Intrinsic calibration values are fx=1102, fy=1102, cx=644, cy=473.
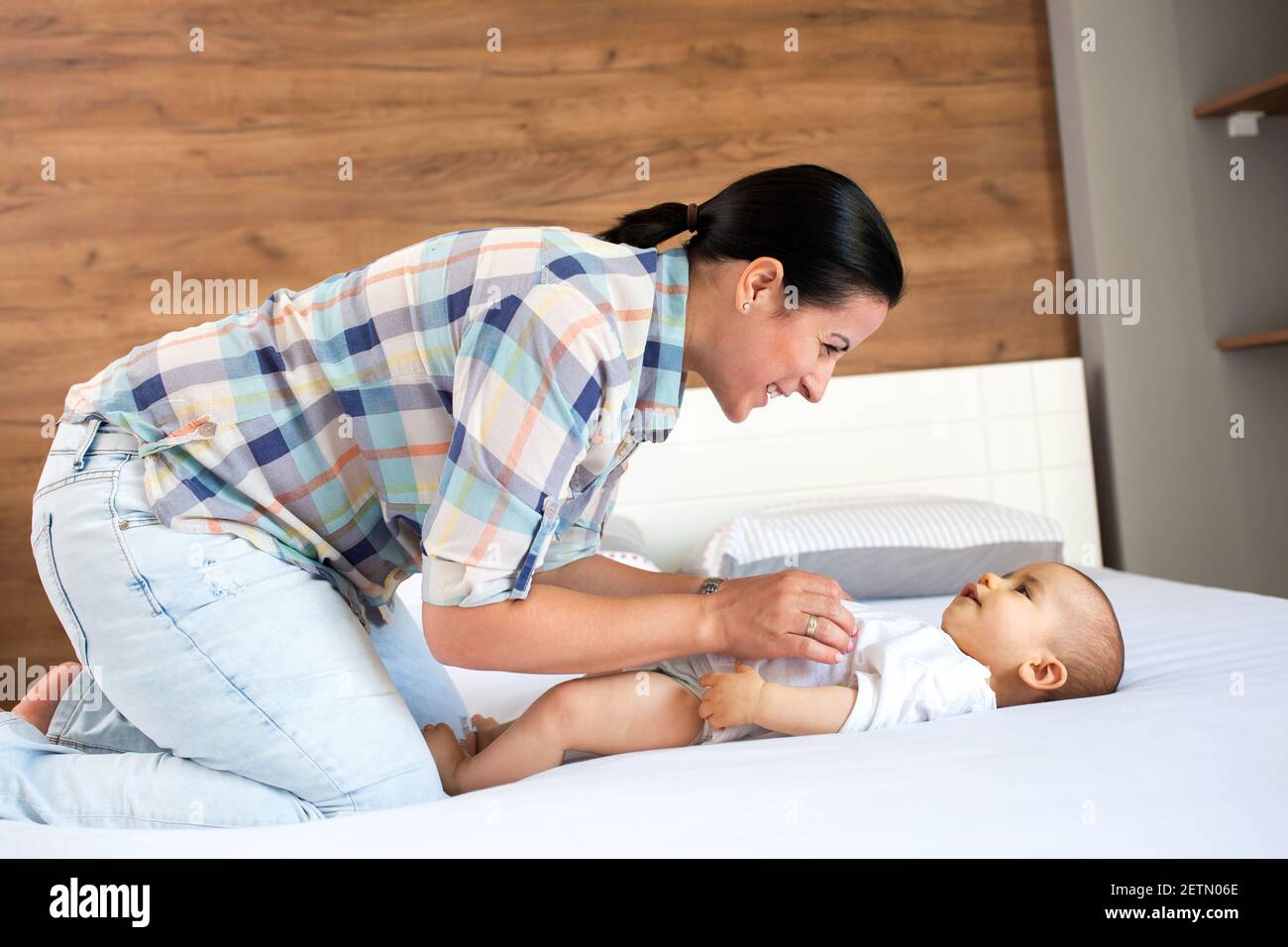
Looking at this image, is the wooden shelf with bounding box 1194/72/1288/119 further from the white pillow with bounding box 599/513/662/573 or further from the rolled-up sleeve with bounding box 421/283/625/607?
the rolled-up sleeve with bounding box 421/283/625/607

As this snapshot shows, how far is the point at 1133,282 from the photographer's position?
9.88ft

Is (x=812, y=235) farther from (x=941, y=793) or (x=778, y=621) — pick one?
(x=941, y=793)

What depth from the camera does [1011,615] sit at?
4.89ft

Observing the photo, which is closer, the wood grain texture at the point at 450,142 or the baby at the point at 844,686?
the baby at the point at 844,686

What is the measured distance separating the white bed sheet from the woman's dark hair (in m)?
0.51

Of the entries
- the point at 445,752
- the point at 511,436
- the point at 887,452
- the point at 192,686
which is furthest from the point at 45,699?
the point at 887,452

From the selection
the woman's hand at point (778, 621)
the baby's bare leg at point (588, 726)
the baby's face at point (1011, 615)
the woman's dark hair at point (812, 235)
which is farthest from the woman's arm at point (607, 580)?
the woman's dark hair at point (812, 235)

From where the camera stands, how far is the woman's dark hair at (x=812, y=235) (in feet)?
3.92

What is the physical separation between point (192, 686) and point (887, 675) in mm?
797

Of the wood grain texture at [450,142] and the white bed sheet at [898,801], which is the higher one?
the wood grain texture at [450,142]

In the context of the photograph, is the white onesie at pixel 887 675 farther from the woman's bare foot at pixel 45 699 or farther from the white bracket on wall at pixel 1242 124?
the white bracket on wall at pixel 1242 124

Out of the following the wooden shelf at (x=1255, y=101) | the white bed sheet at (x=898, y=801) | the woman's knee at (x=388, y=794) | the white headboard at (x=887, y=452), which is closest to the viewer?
the white bed sheet at (x=898, y=801)

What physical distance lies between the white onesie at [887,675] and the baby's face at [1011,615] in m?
0.06
